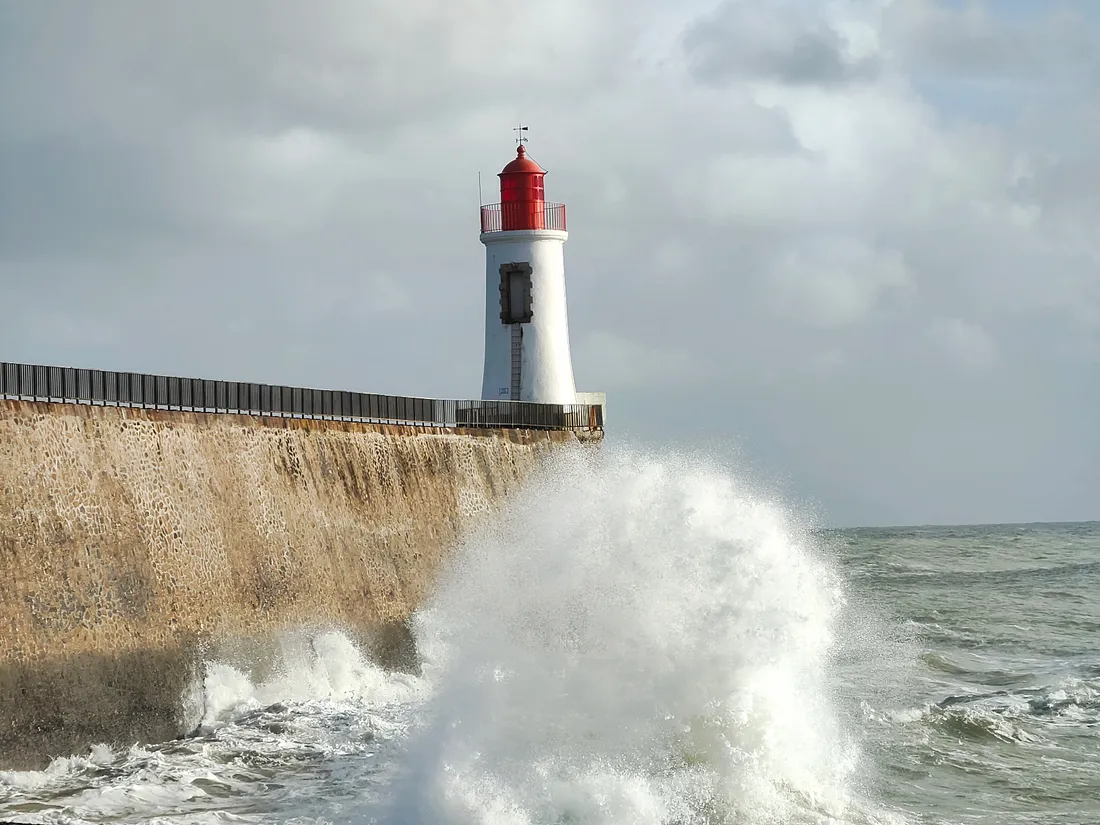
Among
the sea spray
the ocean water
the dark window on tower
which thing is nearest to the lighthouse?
the dark window on tower

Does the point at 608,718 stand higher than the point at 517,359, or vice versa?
the point at 517,359

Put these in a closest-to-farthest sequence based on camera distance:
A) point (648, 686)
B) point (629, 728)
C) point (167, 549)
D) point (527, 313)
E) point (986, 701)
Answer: point (629, 728) < point (648, 686) < point (167, 549) < point (986, 701) < point (527, 313)

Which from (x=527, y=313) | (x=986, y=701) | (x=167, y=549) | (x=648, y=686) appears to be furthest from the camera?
(x=527, y=313)

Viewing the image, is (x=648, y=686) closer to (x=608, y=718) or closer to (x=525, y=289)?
(x=608, y=718)

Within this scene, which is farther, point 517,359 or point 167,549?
point 517,359

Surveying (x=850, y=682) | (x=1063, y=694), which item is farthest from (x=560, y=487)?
(x=1063, y=694)

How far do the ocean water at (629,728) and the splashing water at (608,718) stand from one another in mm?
21

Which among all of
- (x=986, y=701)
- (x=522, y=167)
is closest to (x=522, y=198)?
(x=522, y=167)

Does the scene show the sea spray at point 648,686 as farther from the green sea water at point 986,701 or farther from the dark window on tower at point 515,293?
the dark window on tower at point 515,293

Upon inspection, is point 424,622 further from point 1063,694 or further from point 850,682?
point 1063,694

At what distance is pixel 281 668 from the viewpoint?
17.9m

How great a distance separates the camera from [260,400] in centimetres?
1980

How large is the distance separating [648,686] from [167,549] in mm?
7571

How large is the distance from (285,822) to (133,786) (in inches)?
87.3
